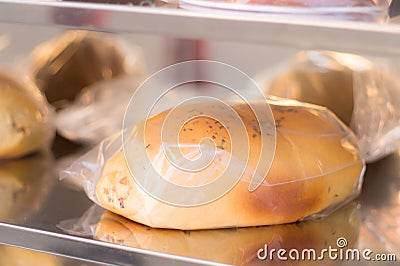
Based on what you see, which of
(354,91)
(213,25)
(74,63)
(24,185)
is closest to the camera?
(213,25)

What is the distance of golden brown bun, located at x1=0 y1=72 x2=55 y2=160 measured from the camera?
0.82 metres

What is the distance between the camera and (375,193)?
73cm

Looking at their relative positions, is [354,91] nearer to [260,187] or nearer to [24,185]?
[260,187]

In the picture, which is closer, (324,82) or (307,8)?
(307,8)

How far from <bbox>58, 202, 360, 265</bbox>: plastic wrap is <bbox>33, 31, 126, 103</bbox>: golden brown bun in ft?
1.38

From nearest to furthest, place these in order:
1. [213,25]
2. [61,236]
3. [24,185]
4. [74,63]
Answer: [213,25]
[61,236]
[24,185]
[74,63]

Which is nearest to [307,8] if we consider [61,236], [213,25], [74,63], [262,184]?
[213,25]

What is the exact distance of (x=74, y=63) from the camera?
3.47 ft

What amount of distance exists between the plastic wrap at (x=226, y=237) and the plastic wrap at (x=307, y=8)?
10.0 inches

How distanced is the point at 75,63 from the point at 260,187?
561mm

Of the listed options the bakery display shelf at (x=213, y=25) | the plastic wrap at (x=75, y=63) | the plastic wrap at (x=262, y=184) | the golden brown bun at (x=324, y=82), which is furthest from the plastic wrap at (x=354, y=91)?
the bakery display shelf at (x=213, y=25)

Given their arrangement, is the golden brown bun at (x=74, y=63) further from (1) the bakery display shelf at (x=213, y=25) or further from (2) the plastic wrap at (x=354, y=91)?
(1) the bakery display shelf at (x=213, y=25)

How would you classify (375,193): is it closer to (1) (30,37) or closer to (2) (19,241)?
(2) (19,241)

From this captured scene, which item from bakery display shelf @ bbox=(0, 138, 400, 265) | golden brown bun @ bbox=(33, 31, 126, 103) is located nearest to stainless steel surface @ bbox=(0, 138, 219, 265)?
bakery display shelf @ bbox=(0, 138, 400, 265)
